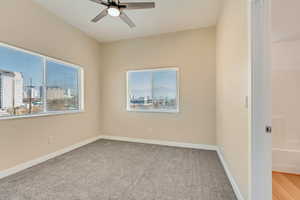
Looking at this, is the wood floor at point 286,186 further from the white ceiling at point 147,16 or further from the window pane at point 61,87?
the window pane at point 61,87

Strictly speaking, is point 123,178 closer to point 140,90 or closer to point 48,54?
point 140,90

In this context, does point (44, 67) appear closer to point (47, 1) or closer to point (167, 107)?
point (47, 1)

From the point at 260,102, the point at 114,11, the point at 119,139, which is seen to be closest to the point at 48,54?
the point at 114,11

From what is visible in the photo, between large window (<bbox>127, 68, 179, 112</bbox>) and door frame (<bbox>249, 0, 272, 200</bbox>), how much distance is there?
249cm

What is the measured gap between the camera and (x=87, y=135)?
400 cm

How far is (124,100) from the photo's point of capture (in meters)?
4.29

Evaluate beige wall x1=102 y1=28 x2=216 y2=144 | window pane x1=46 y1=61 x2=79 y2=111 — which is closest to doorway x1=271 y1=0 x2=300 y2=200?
beige wall x1=102 y1=28 x2=216 y2=144

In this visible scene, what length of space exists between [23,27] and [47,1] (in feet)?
2.29

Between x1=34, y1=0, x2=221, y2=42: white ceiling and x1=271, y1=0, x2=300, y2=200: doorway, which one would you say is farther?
x1=34, y1=0, x2=221, y2=42: white ceiling

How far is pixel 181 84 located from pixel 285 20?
2.16 m

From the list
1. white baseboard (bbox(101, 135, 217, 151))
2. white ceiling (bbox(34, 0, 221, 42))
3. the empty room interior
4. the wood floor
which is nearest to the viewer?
the wood floor

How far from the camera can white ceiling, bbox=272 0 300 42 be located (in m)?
1.87

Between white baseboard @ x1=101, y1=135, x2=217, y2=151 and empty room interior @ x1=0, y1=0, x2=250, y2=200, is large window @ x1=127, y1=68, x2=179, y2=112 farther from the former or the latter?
white baseboard @ x1=101, y1=135, x2=217, y2=151

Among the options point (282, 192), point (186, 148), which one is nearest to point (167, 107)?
point (186, 148)
